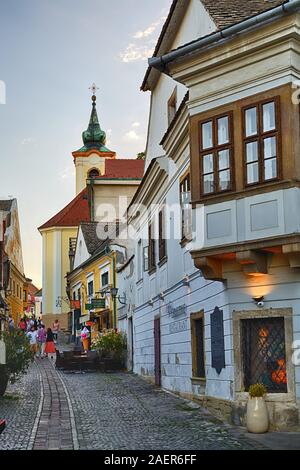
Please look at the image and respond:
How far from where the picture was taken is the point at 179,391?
20.2m

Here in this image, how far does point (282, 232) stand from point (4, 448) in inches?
232

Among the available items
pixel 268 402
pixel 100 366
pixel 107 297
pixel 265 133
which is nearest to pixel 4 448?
pixel 268 402

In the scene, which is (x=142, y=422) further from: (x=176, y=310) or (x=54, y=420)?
(x=176, y=310)

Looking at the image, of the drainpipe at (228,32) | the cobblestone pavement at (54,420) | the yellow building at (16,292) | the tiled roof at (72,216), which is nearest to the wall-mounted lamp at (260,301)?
the cobblestone pavement at (54,420)

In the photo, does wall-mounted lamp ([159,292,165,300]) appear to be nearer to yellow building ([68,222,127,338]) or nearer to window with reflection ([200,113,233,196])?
window with reflection ([200,113,233,196])

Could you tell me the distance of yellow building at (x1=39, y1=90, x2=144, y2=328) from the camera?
52469 millimetres

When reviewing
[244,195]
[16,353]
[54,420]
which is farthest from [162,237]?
[244,195]

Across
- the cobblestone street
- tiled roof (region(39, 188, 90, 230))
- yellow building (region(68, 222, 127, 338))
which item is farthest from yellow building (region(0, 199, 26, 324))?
the cobblestone street

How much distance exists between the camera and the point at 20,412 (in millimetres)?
17172

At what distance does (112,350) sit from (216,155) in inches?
722

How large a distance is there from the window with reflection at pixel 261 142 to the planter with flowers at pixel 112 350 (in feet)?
59.5

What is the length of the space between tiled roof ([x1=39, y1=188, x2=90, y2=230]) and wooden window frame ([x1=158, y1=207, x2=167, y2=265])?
173ft

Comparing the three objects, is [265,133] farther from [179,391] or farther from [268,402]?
[179,391]
